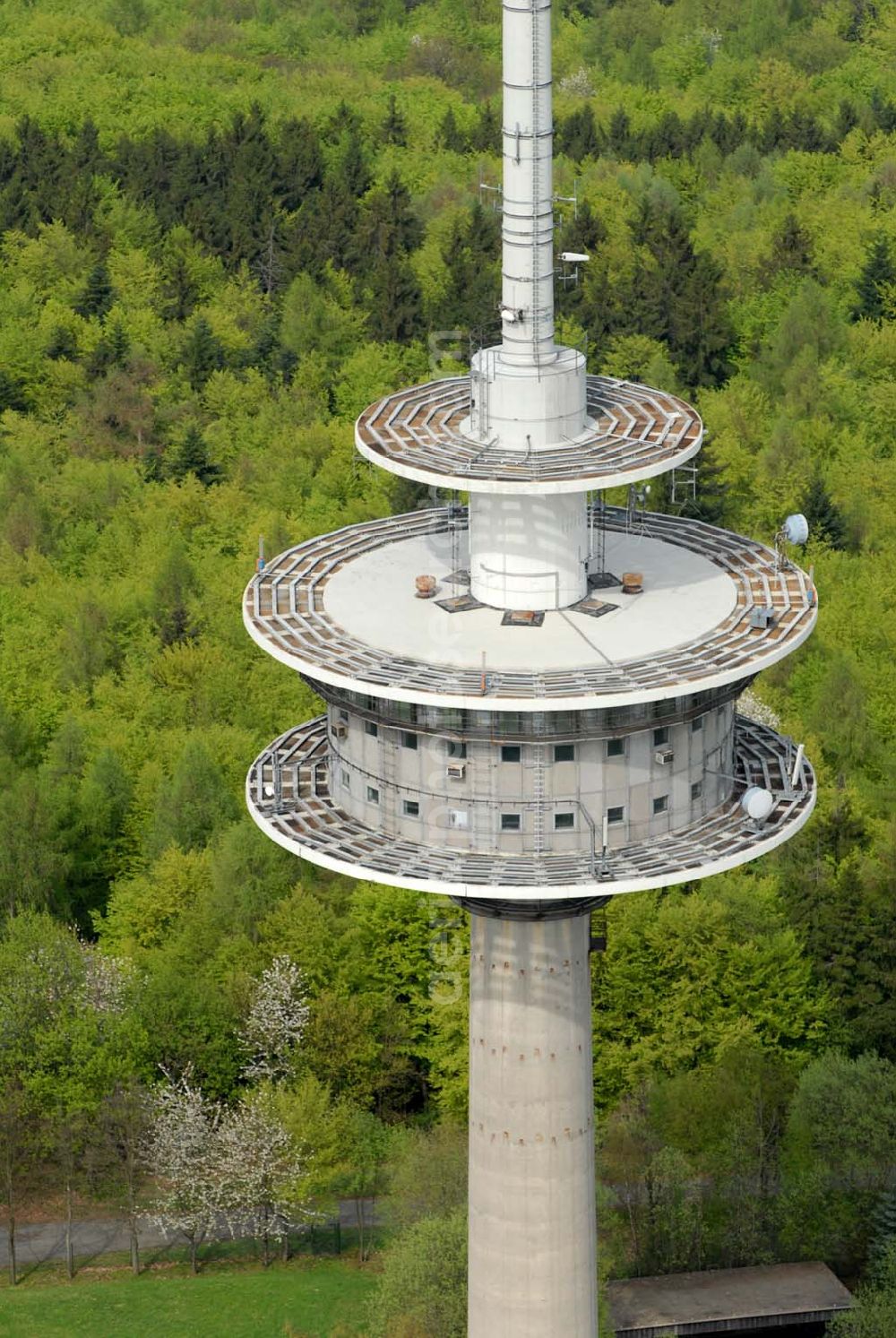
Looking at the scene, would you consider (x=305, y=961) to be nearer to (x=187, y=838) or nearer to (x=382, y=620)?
(x=187, y=838)

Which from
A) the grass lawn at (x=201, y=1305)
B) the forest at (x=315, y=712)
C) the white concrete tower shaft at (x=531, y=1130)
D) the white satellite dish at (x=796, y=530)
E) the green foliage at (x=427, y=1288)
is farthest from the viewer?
the forest at (x=315, y=712)

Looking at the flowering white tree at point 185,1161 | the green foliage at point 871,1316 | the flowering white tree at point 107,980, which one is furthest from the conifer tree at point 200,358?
the green foliage at point 871,1316

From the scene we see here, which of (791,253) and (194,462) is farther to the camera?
(791,253)

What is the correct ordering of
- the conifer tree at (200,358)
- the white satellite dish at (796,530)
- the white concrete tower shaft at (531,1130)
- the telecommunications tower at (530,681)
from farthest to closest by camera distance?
1. the conifer tree at (200,358)
2. the white concrete tower shaft at (531,1130)
3. the white satellite dish at (796,530)
4. the telecommunications tower at (530,681)

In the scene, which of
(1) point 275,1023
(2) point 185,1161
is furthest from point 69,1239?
(1) point 275,1023

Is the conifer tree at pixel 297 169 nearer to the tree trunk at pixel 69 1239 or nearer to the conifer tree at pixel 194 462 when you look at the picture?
the conifer tree at pixel 194 462

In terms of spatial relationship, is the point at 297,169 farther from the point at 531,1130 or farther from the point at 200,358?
the point at 531,1130

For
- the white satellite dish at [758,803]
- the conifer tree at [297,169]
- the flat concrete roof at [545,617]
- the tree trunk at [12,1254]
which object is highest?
the flat concrete roof at [545,617]
